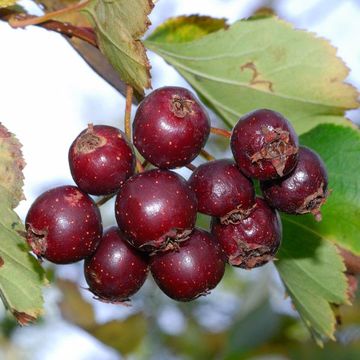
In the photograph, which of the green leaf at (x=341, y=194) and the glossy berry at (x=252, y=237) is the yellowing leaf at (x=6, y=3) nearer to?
the glossy berry at (x=252, y=237)

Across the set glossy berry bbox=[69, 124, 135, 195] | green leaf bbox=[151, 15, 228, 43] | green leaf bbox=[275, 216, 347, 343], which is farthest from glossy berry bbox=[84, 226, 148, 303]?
green leaf bbox=[151, 15, 228, 43]

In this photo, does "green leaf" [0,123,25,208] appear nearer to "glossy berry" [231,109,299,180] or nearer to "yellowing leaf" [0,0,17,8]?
"yellowing leaf" [0,0,17,8]

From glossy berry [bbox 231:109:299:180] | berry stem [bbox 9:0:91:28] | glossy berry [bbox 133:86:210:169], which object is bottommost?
glossy berry [bbox 231:109:299:180]

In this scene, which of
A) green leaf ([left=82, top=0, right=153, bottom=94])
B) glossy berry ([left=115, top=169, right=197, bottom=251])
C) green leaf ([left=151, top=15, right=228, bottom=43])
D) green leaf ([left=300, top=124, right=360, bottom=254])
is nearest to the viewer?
glossy berry ([left=115, top=169, right=197, bottom=251])

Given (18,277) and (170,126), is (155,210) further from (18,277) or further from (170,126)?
(18,277)

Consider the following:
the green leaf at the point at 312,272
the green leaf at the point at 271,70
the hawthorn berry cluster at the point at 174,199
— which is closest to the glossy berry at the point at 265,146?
the hawthorn berry cluster at the point at 174,199

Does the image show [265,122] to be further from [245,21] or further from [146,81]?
[245,21]
